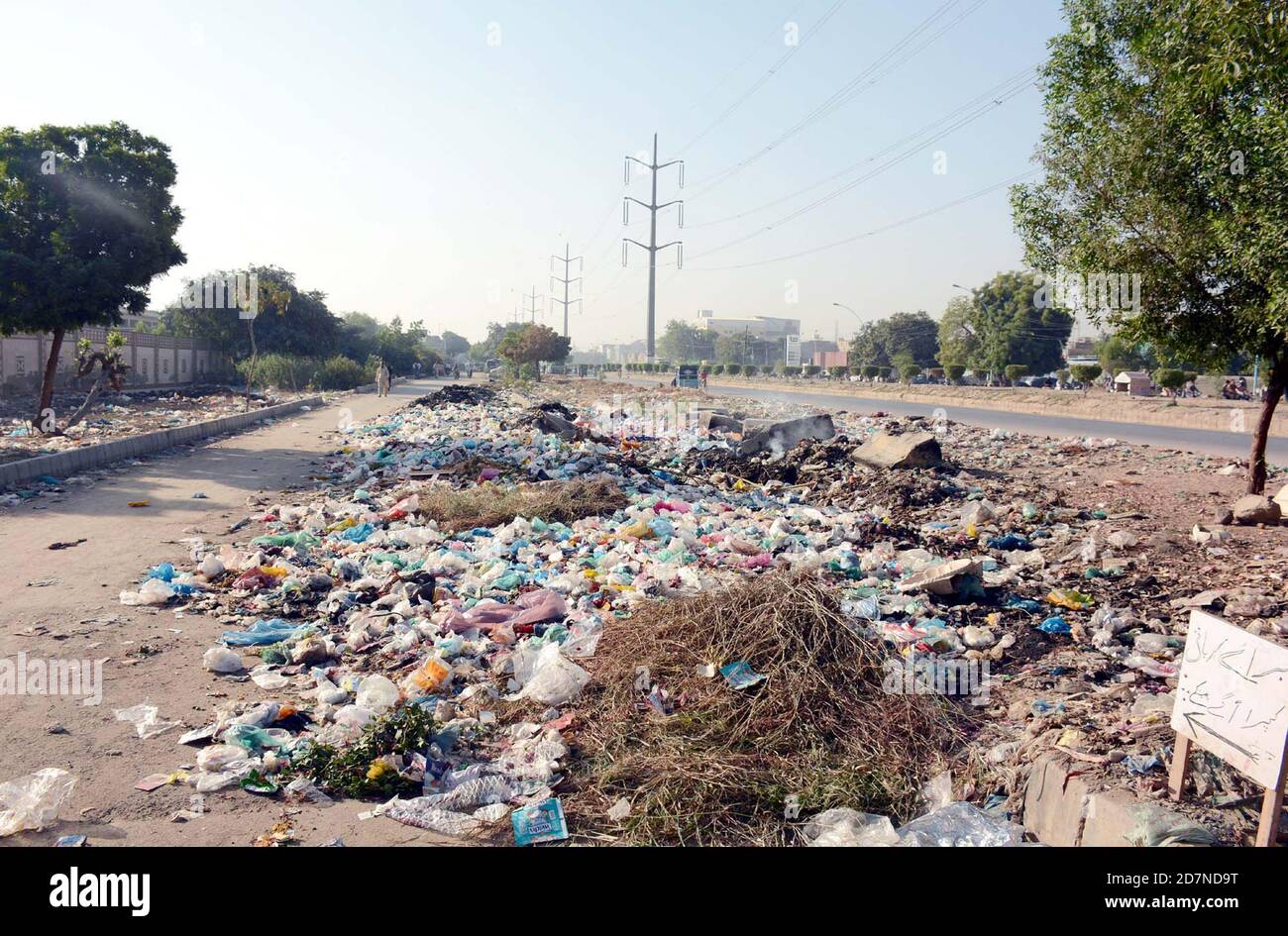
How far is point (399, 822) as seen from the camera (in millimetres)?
3221

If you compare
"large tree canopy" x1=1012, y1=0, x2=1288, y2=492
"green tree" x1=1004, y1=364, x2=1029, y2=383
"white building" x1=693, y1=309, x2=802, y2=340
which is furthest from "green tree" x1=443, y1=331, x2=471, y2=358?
"large tree canopy" x1=1012, y1=0, x2=1288, y2=492

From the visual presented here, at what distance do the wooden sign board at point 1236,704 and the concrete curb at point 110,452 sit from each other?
11.5 metres

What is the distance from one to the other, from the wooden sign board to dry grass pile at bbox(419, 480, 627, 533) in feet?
20.0

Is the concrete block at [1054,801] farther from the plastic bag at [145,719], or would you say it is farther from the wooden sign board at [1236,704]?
the plastic bag at [145,719]

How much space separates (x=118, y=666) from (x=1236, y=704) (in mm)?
5167

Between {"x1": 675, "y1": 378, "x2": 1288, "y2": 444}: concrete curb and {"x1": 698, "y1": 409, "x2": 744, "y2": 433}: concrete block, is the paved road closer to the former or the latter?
{"x1": 675, "y1": 378, "x2": 1288, "y2": 444}: concrete curb

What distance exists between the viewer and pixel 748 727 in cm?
382

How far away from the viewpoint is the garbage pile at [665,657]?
3.44 metres

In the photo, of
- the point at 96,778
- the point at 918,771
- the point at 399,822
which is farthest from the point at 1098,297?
the point at 96,778

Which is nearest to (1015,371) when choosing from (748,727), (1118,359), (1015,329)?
(1015,329)

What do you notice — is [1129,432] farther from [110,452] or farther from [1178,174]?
[110,452]

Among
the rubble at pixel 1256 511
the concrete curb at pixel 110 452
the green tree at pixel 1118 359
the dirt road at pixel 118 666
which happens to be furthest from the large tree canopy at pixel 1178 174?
the green tree at pixel 1118 359

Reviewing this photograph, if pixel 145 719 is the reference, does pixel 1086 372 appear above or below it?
above

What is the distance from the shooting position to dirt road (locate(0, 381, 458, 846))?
10.4ft
